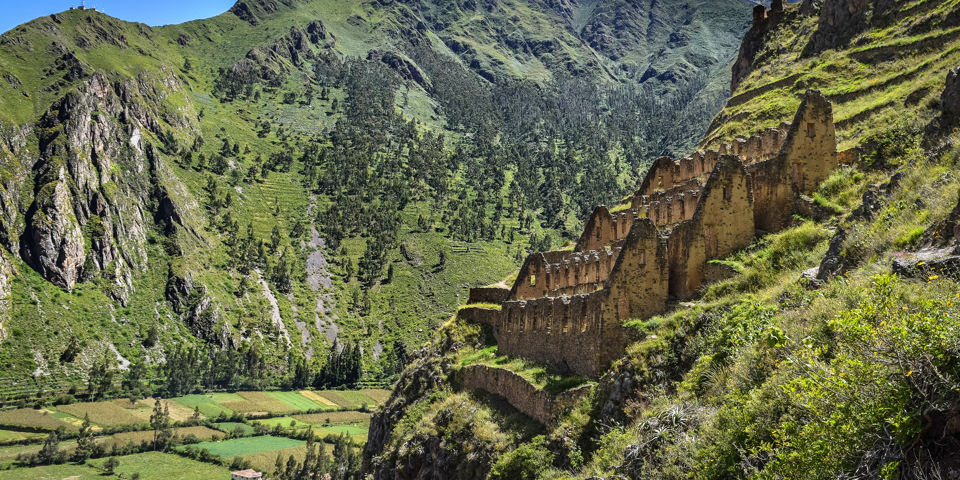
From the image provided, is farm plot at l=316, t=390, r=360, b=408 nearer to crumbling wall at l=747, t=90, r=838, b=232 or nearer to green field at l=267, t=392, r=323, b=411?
green field at l=267, t=392, r=323, b=411

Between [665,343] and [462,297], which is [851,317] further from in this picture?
[462,297]

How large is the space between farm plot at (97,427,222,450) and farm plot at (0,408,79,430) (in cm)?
713

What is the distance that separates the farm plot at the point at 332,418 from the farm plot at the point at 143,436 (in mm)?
14741

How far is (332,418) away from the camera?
124 metres

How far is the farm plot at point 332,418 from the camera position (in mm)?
121250

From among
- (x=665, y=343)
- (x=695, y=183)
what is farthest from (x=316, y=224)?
(x=665, y=343)

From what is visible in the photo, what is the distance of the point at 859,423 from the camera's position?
407 inches

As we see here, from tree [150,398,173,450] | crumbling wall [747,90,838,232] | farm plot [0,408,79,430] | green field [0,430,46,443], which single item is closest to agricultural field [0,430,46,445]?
green field [0,430,46,443]

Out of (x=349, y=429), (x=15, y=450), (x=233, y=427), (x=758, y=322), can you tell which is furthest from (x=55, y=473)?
(x=758, y=322)

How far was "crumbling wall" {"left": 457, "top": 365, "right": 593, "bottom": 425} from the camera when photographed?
24812 mm

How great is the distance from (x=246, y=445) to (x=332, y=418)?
1763 cm

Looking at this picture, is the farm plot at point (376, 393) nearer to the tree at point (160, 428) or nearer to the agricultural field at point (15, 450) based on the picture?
the tree at point (160, 428)

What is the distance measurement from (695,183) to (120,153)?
178 metres

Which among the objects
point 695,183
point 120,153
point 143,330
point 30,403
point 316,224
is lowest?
point 30,403
